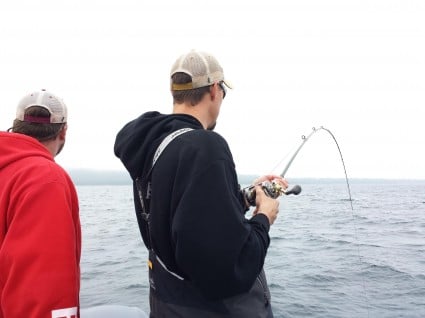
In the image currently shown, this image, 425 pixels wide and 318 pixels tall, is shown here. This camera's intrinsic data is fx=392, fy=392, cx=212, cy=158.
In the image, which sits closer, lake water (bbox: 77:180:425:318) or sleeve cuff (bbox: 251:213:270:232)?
sleeve cuff (bbox: 251:213:270:232)

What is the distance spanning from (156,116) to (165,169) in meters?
0.43

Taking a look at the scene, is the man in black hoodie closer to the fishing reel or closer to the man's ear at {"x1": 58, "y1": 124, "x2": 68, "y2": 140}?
the fishing reel

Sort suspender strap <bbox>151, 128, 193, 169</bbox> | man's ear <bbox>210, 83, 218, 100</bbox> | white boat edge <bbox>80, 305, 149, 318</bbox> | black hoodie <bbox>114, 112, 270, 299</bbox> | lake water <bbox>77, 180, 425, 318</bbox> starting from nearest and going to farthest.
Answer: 1. black hoodie <bbox>114, 112, 270, 299</bbox>
2. suspender strap <bbox>151, 128, 193, 169</bbox>
3. man's ear <bbox>210, 83, 218, 100</bbox>
4. white boat edge <bbox>80, 305, 149, 318</bbox>
5. lake water <bbox>77, 180, 425, 318</bbox>

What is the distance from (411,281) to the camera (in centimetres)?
831

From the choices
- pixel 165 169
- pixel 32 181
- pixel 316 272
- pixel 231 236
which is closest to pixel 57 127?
pixel 32 181

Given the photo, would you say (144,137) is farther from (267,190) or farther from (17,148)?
(267,190)

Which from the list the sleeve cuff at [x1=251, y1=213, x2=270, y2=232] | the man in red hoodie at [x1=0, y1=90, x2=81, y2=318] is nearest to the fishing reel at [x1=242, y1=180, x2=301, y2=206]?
the sleeve cuff at [x1=251, y1=213, x2=270, y2=232]

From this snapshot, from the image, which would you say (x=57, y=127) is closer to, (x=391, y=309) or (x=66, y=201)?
(x=66, y=201)

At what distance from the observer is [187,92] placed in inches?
81.7

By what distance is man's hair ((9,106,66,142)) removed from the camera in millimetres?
2207

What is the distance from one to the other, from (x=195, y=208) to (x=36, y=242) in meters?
0.71

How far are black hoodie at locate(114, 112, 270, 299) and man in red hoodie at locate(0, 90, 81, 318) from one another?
416 millimetres

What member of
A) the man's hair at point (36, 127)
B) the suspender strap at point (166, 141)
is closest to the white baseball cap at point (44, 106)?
the man's hair at point (36, 127)

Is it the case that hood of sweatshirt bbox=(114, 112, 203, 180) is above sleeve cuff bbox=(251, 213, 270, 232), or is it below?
above
